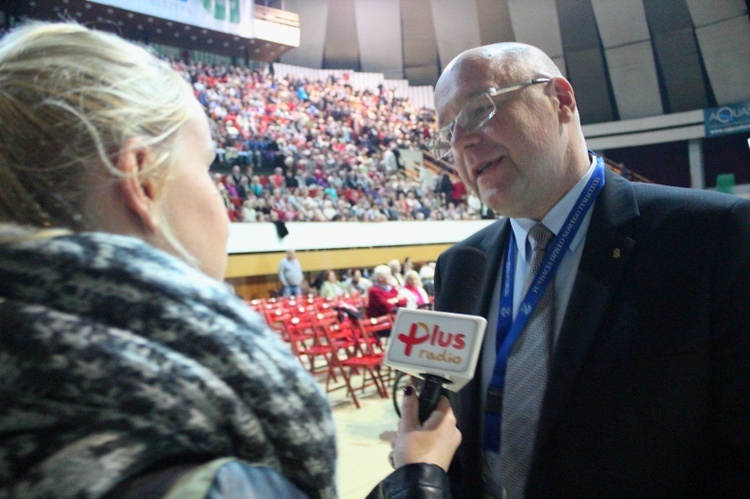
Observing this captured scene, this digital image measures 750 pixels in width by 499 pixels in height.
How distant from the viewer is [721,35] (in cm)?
1847

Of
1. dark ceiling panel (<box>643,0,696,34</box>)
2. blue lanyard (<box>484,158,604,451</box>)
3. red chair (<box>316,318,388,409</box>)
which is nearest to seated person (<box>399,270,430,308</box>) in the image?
red chair (<box>316,318,388,409</box>)

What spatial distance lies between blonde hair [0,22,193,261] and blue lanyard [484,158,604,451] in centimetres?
96

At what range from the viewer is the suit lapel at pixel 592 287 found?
117cm

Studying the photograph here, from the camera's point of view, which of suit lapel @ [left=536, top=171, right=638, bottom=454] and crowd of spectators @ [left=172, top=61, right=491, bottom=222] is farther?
crowd of spectators @ [left=172, top=61, right=491, bottom=222]

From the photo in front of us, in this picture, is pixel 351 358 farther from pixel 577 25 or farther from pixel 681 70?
pixel 681 70

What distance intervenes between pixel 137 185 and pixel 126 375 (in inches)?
10.9

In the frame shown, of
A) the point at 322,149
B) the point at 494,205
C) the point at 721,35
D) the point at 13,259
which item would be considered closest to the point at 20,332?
the point at 13,259

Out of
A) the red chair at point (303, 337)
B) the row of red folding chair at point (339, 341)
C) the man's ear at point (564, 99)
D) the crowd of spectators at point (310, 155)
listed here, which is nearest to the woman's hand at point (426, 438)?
the man's ear at point (564, 99)

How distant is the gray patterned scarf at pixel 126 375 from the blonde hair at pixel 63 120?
0.27 feet

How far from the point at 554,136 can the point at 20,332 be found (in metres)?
1.30

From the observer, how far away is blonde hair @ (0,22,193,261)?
2.22 ft

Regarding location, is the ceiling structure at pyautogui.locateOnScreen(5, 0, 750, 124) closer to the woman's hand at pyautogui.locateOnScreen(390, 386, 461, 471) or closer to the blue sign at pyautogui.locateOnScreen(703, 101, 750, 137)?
the blue sign at pyautogui.locateOnScreen(703, 101, 750, 137)

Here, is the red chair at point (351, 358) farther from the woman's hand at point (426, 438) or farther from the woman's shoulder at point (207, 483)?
the woman's shoulder at point (207, 483)

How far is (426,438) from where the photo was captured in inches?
36.9
